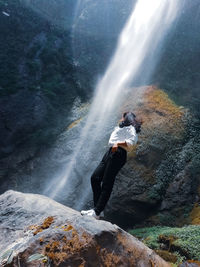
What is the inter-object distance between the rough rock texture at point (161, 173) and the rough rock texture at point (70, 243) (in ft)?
17.0

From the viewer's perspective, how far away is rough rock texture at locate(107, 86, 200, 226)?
8055 millimetres

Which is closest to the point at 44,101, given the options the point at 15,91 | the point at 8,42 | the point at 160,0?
the point at 15,91

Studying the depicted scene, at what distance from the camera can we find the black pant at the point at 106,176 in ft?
12.7

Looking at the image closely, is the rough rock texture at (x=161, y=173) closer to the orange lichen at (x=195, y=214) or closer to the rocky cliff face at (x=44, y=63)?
the orange lichen at (x=195, y=214)

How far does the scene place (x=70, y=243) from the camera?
8.75ft

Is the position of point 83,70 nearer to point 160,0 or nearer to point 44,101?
point 44,101

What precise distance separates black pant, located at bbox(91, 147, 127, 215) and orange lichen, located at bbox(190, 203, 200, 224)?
4.16 meters

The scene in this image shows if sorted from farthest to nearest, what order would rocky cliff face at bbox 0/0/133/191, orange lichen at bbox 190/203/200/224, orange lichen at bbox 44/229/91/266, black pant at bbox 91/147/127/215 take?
rocky cliff face at bbox 0/0/133/191 < orange lichen at bbox 190/203/200/224 < black pant at bbox 91/147/127/215 < orange lichen at bbox 44/229/91/266

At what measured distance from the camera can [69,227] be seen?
2.87 m

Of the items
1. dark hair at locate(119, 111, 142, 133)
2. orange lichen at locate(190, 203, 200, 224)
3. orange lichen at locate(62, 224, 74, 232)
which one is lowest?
orange lichen at locate(190, 203, 200, 224)

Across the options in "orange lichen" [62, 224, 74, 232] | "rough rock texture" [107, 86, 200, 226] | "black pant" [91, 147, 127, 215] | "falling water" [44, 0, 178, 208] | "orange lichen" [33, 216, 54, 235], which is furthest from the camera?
"falling water" [44, 0, 178, 208]

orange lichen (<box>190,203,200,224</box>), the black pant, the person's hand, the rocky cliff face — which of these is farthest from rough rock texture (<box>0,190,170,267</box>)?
the rocky cliff face

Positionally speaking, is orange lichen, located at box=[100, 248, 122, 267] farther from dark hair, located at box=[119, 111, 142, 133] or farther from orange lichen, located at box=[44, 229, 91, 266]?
dark hair, located at box=[119, 111, 142, 133]

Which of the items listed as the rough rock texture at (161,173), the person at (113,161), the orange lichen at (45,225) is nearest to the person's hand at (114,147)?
the person at (113,161)
